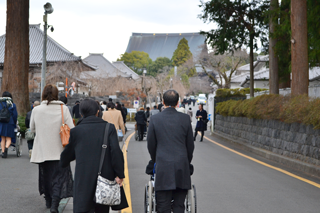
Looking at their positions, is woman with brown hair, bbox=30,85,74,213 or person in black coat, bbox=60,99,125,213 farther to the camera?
woman with brown hair, bbox=30,85,74,213

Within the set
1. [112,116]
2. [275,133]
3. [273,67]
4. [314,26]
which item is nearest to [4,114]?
[112,116]

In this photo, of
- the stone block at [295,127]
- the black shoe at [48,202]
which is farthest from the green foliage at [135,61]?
the black shoe at [48,202]

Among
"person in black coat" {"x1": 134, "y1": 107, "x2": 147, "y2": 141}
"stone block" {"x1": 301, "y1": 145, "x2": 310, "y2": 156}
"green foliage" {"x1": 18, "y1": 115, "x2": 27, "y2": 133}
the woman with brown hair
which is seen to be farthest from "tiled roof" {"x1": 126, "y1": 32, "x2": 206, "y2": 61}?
the woman with brown hair

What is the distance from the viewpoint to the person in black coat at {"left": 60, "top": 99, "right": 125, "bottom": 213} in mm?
3826

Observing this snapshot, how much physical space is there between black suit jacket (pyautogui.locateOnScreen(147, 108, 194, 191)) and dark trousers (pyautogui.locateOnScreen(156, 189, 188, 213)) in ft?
0.35

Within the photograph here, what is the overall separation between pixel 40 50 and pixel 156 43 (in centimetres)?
10048

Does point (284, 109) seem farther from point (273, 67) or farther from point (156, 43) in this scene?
point (156, 43)

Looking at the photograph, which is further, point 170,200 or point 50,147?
point 50,147

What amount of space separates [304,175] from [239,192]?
8.79 feet

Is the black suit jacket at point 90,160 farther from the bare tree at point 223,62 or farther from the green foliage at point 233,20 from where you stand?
the bare tree at point 223,62

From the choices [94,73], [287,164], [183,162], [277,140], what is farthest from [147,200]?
[94,73]

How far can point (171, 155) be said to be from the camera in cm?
388

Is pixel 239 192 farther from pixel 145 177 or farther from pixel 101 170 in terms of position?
pixel 101 170

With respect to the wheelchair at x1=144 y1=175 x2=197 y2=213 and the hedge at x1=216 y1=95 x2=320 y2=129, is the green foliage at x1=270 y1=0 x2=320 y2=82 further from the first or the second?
the wheelchair at x1=144 y1=175 x2=197 y2=213
